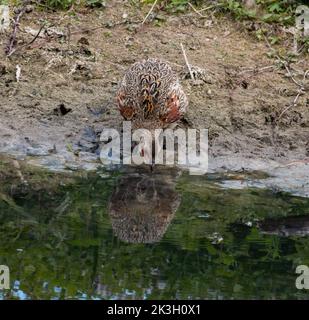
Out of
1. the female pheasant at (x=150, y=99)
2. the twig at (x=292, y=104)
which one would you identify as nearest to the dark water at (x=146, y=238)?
the female pheasant at (x=150, y=99)

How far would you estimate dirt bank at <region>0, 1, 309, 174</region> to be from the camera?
9898 millimetres

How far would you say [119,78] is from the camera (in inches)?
424

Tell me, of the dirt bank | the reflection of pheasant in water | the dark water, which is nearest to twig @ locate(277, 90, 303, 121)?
the dirt bank

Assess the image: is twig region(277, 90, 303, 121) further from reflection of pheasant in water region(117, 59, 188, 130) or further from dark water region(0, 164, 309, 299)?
dark water region(0, 164, 309, 299)

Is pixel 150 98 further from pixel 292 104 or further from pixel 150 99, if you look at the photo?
pixel 292 104

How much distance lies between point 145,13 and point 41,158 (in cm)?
302

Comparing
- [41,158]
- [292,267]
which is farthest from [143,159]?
[292,267]

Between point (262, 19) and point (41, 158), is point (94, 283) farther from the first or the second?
point (262, 19)

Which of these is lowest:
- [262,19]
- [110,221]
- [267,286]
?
[267,286]

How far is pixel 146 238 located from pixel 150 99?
2.44 meters

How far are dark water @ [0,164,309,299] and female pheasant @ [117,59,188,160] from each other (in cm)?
78

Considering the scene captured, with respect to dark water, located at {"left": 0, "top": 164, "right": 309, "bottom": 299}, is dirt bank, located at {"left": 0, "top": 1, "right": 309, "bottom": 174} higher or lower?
higher

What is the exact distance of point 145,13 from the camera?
11773 mm

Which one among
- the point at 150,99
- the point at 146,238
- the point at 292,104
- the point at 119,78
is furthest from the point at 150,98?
the point at 146,238
